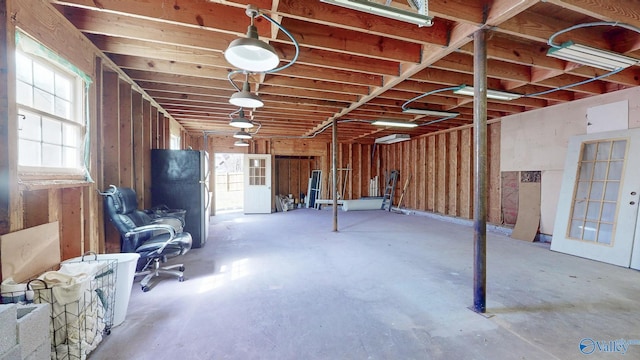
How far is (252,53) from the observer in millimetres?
1849

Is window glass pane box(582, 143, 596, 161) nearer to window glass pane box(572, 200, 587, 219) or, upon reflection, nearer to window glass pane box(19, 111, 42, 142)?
window glass pane box(572, 200, 587, 219)

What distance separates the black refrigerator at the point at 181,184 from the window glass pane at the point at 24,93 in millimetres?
2503

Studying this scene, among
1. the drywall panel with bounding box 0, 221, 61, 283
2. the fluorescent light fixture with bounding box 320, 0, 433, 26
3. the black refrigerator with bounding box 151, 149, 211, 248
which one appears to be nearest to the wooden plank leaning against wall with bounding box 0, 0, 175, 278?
the drywall panel with bounding box 0, 221, 61, 283

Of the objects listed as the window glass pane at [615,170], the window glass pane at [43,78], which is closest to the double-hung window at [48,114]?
the window glass pane at [43,78]

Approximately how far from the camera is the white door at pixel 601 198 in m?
3.55

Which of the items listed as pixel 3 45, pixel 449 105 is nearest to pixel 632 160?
pixel 449 105

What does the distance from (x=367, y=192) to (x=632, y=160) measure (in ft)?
22.6

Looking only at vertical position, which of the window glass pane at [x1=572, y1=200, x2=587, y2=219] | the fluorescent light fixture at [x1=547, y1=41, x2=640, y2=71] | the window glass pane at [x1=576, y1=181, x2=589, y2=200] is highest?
the fluorescent light fixture at [x1=547, y1=41, x2=640, y2=71]

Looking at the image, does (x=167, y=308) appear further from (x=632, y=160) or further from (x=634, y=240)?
(x=632, y=160)

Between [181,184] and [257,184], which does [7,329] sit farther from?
[257,184]

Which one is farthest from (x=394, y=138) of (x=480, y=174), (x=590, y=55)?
(x=480, y=174)

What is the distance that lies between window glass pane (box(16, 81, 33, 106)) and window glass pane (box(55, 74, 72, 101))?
316 millimetres

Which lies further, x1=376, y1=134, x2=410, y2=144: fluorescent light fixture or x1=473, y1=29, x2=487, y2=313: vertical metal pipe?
x1=376, y1=134, x2=410, y2=144: fluorescent light fixture

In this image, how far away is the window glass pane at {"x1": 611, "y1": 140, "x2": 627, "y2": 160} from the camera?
3781 millimetres
